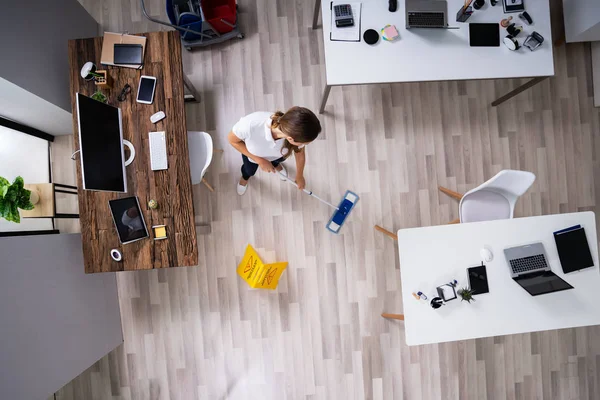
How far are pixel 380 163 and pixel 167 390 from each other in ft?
8.87

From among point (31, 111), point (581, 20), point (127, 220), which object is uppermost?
point (581, 20)

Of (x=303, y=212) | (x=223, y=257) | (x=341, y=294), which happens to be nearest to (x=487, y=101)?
(x=303, y=212)

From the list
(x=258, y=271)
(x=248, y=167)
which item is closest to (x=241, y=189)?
(x=248, y=167)

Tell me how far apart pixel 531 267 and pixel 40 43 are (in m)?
3.63

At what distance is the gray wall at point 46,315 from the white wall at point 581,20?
14.2 ft

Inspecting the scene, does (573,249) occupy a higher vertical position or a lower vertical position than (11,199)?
lower

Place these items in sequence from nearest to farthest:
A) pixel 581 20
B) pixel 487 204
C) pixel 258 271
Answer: pixel 487 204 → pixel 581 20 → pixel 258 271

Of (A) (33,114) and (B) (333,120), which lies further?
(B) (333,120)

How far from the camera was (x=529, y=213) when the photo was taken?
3135mm

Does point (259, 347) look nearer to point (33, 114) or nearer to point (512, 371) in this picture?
point (512, 371)

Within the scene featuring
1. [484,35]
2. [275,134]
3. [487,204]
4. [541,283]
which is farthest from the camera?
[487,204]

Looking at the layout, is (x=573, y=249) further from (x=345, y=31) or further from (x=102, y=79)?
(x=102, y=79)

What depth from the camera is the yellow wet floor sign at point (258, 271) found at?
2.97 metres

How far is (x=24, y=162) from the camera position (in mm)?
2740
